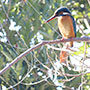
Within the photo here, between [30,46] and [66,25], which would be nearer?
[66,25]

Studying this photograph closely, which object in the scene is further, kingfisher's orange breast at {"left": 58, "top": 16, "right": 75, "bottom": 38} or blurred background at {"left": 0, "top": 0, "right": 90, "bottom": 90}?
blurred background at {"left": 0, "top": 0, "right": 90, "bottom": 90}

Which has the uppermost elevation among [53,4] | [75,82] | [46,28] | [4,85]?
[53,4]

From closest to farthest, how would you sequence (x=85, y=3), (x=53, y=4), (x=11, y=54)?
(x=11, y=54)
(x=53, y=4)
(x=85, y=3)

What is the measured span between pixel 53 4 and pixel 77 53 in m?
2.10

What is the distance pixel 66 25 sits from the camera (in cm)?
304

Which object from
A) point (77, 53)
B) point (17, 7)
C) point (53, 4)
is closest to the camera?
point (77, 53)

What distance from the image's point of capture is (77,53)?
302cm

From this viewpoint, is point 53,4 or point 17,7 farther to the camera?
point 17,7

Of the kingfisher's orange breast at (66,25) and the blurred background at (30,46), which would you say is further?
the blurred background at (30,46)

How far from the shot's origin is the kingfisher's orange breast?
3.01 m

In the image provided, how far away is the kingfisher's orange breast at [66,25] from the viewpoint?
9.88 ft

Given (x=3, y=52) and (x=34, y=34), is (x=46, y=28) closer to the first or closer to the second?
(x=34, y=34)

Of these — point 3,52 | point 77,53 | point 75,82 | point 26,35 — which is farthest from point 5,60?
point 77,53

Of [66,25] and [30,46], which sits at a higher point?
[66,25]
